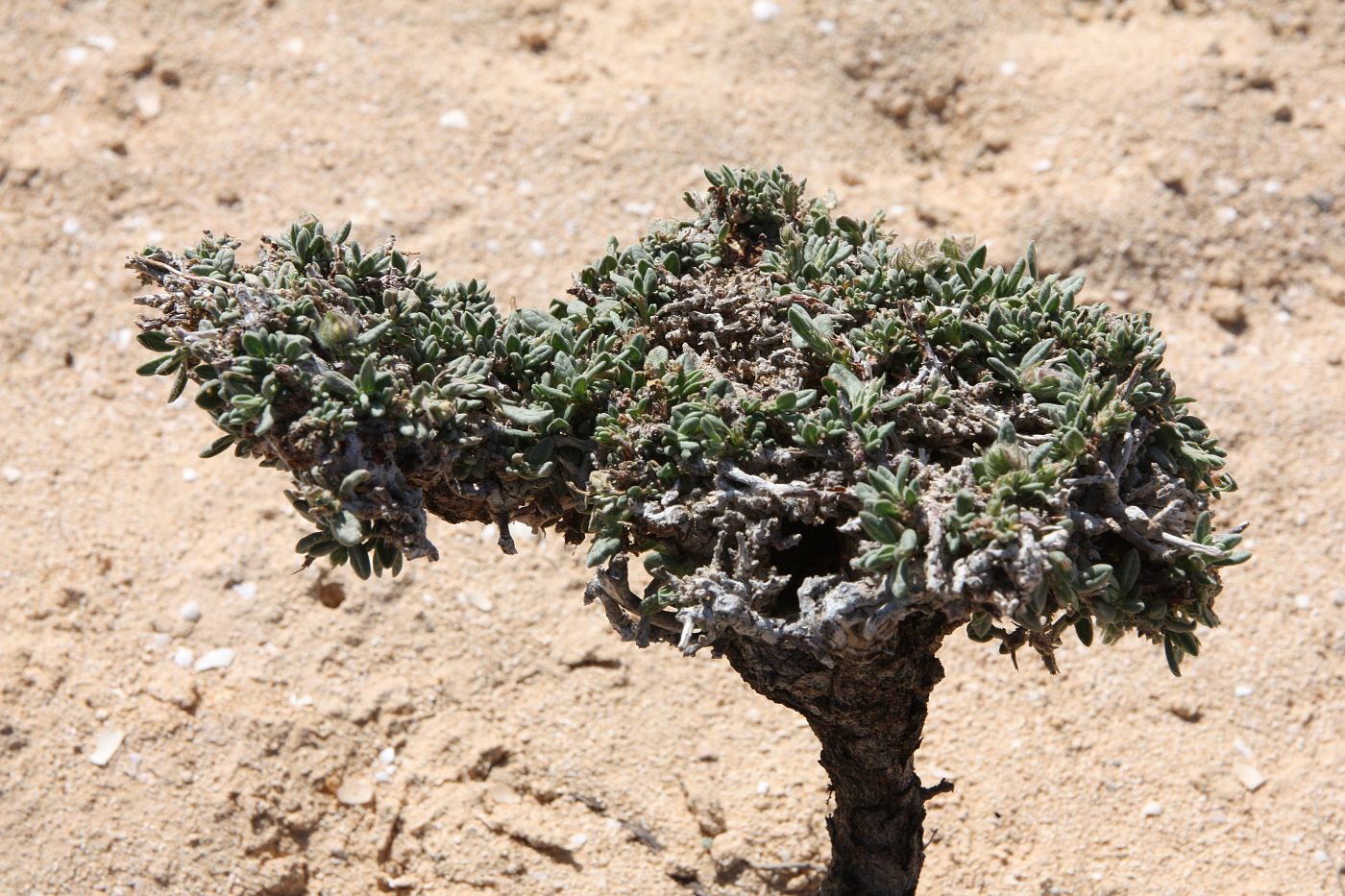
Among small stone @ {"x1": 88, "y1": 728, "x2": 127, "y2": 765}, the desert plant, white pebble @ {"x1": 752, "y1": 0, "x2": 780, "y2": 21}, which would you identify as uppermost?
the desert plant

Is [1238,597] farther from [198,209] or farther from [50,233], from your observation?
[50,233]

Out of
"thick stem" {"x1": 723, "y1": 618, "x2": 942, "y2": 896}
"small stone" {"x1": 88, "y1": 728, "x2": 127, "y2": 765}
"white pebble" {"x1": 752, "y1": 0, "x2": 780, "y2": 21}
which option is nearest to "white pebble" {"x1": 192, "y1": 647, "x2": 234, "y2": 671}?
"small stone" {"x1": 88, "y1": 728, "x2": 127, "y2": 765}

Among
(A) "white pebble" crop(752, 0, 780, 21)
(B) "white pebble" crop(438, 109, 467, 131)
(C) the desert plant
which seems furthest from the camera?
(A) "white pebble" crop(752, 0, 780, 21)

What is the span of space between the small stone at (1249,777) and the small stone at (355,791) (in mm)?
2454

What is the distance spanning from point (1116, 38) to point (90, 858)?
4.95 metres

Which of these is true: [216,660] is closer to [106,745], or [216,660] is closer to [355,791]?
[106,745]

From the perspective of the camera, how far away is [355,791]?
11.4 ft

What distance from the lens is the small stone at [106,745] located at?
3.44 m

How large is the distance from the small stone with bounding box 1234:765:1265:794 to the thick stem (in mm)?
1307

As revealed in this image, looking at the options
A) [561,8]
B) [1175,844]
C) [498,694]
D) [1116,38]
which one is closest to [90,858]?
[498,694]

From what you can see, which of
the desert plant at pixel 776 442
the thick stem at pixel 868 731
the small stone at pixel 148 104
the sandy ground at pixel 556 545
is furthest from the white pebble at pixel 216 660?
the small stone at pixel 148 104

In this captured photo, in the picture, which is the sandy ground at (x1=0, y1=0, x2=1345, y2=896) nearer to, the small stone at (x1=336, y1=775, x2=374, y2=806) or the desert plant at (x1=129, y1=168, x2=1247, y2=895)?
the small stone at (x1=336, y1=775, x2=374, y2=806)

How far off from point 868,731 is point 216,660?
2.09 meters

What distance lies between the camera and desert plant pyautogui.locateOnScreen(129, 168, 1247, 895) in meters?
2.13
